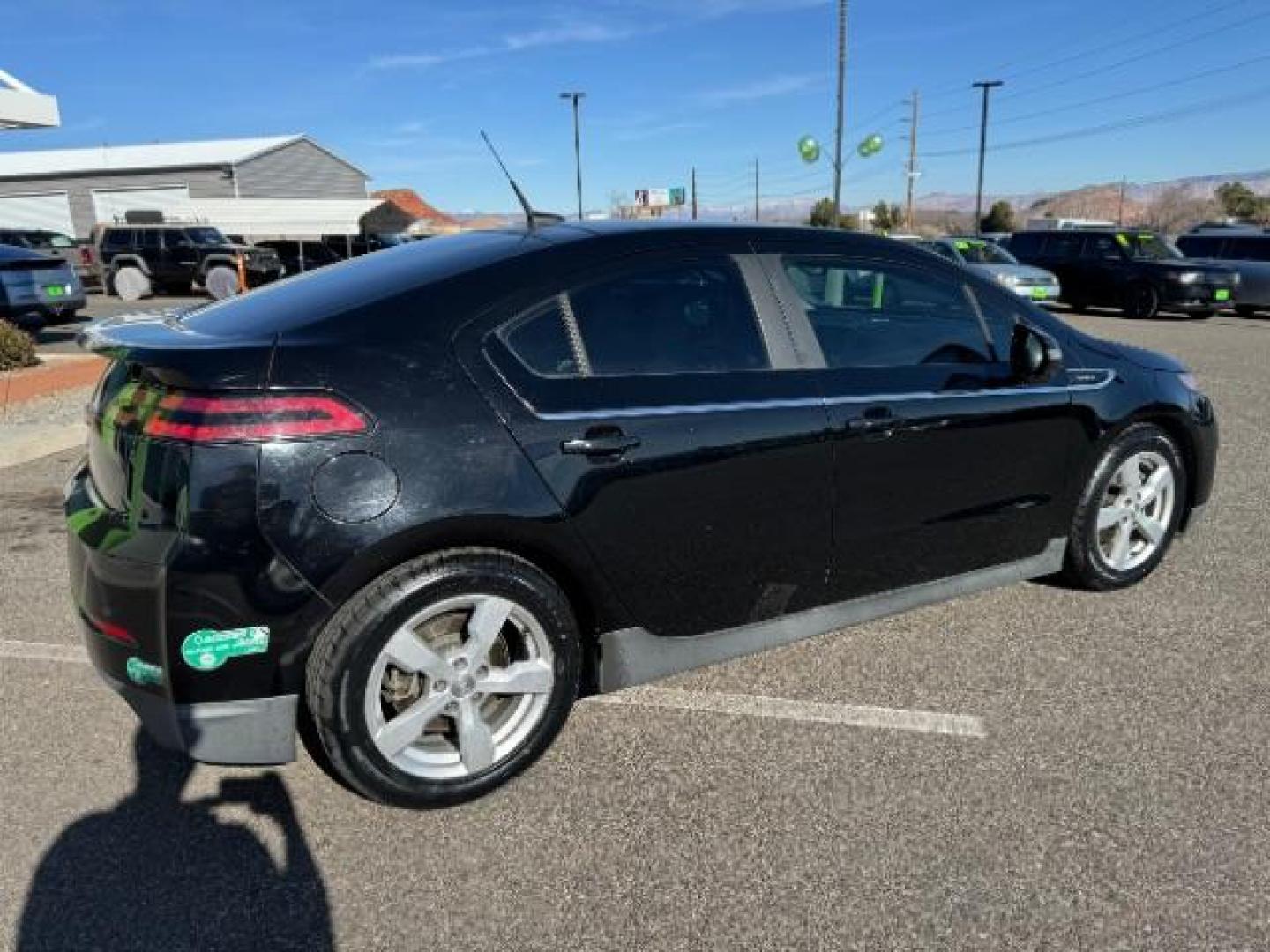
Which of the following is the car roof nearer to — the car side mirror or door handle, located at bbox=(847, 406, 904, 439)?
door handle, located at bbox=(847, 406, 904, 439)

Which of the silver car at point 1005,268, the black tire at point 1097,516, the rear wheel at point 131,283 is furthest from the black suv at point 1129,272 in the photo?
the rear wheel at point 131,283

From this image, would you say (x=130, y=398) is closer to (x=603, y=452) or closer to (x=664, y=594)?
(x=603, y=452)

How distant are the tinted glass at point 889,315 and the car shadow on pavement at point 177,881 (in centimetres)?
229

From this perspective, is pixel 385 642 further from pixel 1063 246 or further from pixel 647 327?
pixel 1063 246

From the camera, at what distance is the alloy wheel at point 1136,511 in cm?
404

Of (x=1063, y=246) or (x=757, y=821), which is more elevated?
(x=1063, y=246)

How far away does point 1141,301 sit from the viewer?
1825 cm

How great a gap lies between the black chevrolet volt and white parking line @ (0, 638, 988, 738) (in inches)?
9.8

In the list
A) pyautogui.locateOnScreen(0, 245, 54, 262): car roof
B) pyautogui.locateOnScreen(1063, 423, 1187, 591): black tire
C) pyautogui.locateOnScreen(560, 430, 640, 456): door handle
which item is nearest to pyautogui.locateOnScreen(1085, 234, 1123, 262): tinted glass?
pyautogui.locateOnScreen(1063, 423, 1187, 591): black tire

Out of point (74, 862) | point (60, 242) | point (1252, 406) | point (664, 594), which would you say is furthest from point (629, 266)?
point (60, 242)

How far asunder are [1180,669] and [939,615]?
2.90ft

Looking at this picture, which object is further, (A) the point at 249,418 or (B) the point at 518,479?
(B) the point at 518,479

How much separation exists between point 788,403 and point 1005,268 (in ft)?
55.6

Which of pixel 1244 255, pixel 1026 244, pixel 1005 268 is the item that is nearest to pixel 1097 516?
pixel 1005 268
